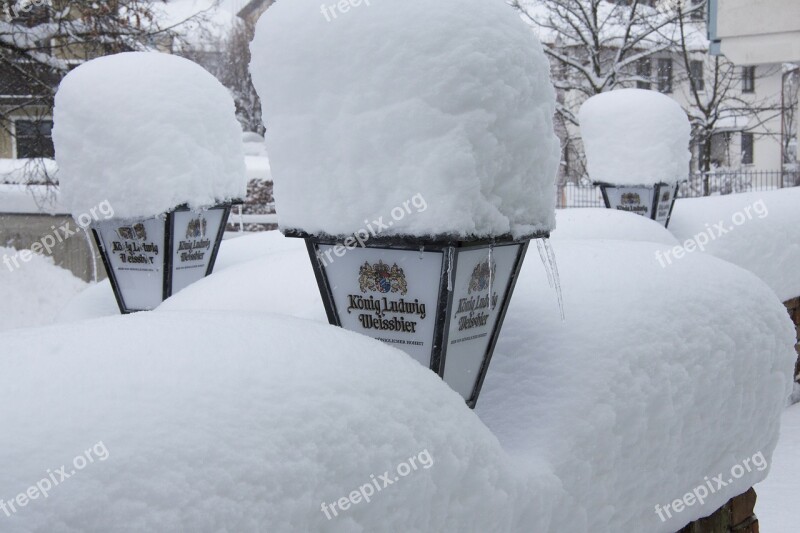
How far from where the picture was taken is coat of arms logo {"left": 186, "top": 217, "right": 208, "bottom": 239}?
5.43m

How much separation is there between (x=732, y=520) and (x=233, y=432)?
2446 mm

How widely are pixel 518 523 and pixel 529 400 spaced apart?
0.48 meters

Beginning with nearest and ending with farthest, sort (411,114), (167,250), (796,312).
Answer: (411,114), (167,250), (796,312)

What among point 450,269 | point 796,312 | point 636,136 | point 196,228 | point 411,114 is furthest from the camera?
point 636,136

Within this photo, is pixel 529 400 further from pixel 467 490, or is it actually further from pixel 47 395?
pixel 47 395

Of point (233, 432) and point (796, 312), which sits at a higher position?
point (233, 432)

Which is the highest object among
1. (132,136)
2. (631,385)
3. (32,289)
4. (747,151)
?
(747,151)

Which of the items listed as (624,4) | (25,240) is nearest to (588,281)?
Result: (25,240)

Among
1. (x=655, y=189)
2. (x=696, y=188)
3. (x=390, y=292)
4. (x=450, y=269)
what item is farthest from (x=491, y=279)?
(x=696, y=188)

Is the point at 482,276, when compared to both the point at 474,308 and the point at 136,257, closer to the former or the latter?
the point at 474,308

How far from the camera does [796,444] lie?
20.9ft

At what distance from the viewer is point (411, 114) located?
2281mm

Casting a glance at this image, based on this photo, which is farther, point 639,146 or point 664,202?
point 639,146

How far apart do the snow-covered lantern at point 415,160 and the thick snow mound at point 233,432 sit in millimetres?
383
